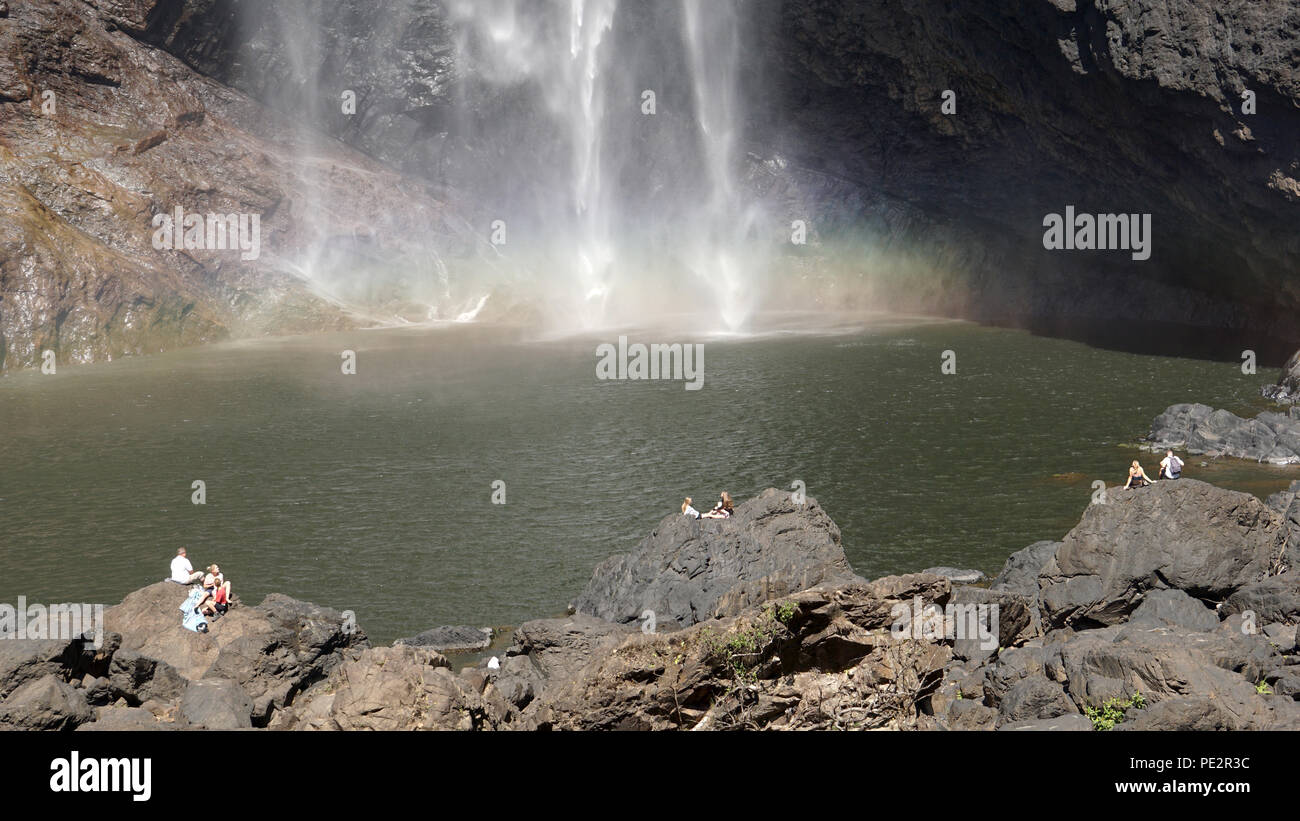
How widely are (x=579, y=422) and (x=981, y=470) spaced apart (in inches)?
665

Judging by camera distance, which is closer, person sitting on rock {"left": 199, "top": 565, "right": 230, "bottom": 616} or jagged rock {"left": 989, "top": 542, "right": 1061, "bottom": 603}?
person sitting on rock {"left": 199, "top": 565, "right": 230, "bottom": 616}

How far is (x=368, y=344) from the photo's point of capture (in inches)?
2960

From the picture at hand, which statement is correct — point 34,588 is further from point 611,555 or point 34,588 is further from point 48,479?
point 611,555

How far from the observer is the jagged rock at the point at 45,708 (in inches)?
657

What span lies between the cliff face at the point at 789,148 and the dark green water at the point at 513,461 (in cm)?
931

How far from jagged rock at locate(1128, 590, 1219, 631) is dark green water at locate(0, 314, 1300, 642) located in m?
6.56

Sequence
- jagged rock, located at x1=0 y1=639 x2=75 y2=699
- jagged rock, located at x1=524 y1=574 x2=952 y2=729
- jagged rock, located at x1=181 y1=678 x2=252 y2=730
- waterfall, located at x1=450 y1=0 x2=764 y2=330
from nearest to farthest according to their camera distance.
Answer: jagged rock, located at x1=524 y1=574 x2=952 y2=729, jagged rock, located at x1=0 y1=639 x2=75 y2=699, jagged rock, located at x1=181 y1=678 x2=252 y2=730, waterfall, located at x1=450 y1=0 x2=764 y2=330

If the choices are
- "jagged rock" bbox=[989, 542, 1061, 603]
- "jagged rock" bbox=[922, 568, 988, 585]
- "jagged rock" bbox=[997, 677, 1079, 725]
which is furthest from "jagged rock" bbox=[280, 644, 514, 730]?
"jagged rock" bbox=[922, 568, 988, 585]

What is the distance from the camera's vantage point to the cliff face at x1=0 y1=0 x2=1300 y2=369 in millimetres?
53625

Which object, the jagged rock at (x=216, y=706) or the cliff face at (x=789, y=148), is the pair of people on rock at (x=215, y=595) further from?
the cliff face at (x=789, y=148)

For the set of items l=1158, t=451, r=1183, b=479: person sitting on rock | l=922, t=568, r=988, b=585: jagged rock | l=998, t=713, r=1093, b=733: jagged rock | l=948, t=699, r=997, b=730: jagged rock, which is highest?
l=1158, t=451, r=1183, b=479: person sitting on rock

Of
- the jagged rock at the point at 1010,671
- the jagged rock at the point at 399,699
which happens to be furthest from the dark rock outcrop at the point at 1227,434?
the jagged rock at the point at 399,699

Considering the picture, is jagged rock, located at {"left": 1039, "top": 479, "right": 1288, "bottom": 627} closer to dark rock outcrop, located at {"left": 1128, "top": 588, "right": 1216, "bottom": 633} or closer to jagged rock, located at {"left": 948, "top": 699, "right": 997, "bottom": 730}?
dark rock outcrop, located at {"left": 1128, "top": 588, "right": 1216, "bottom": 633}
